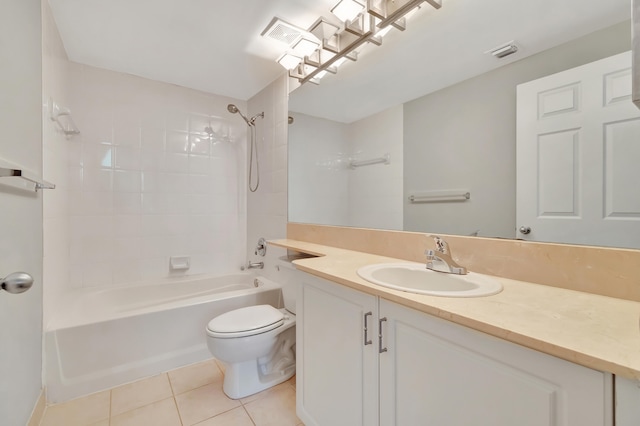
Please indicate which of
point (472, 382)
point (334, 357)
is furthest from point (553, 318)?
point (334, 357)

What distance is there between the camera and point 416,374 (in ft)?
2.60

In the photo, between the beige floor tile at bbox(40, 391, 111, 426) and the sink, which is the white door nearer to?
the sink

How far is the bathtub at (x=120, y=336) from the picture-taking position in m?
1.51

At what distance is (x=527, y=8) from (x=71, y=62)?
2.93 meters

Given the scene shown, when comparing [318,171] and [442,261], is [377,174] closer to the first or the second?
[318,171]

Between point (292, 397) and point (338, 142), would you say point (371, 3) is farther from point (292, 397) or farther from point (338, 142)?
point (292, 397)

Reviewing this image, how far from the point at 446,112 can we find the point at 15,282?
1.69 m

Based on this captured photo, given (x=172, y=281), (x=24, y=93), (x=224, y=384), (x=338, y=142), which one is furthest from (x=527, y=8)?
(x=172, y=281)

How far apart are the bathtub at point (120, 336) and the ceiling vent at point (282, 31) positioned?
Answer: 6.02 ft

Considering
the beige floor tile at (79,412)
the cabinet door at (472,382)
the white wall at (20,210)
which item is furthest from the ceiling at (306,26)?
the beige floor tile at (79,412)

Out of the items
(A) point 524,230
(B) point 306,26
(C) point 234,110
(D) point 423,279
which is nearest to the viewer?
(A) point 524,230

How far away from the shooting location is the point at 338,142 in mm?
1934

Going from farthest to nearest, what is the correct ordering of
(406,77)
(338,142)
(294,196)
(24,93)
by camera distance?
(294,196)
(338,142)
(406,77)
(24,93)

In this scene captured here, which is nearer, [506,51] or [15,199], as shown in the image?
[15,199]
